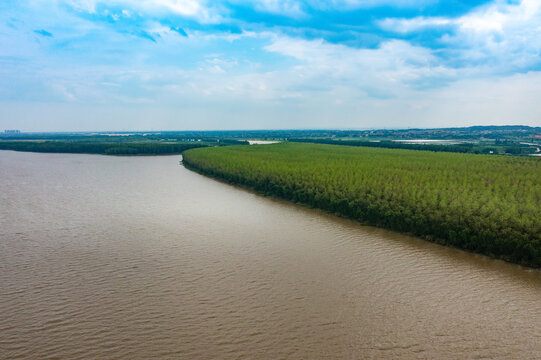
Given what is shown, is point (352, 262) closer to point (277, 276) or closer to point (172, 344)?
point (277, 276)

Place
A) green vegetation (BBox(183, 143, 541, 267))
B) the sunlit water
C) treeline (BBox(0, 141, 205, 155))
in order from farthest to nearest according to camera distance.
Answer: treeline (BBox(0, 141, 205, 155))
green vegetation (BBox(183, 143, 541, 267))
the sunlit water

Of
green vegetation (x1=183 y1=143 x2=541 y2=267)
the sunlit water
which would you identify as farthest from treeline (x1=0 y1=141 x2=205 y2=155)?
the sunlit water

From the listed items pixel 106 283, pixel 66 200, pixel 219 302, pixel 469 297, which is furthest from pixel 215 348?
pixel 66 200

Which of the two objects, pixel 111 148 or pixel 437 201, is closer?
pixel 437 201

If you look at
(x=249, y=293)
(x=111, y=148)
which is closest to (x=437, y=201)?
(x=249, y=293)

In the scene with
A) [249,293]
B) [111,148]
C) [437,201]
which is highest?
[111,148]

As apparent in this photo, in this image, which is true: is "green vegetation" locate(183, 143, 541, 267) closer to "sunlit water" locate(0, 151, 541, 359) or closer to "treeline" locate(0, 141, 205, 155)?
"sunlit water" locate(0, 151, 541, 359)


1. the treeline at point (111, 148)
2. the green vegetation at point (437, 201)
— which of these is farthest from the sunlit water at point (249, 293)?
the treeline at point (111, 148)

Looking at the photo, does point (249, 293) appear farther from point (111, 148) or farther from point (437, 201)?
point (111, 148)
